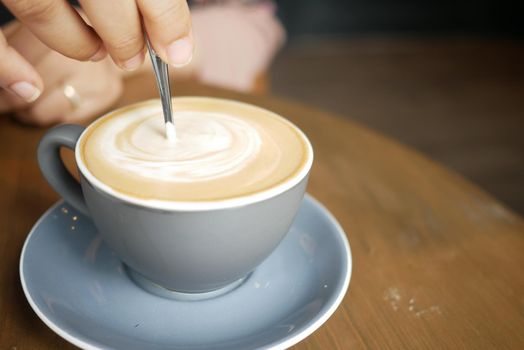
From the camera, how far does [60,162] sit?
52 centimetres

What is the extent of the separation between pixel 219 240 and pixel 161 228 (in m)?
0.05

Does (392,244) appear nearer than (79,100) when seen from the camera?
Yes

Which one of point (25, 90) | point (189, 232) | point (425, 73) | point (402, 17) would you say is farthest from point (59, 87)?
point (402, 17)

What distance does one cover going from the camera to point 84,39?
0.50 metres

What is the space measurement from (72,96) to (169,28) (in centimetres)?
37

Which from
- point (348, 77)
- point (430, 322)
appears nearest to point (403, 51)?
point (348, 77)

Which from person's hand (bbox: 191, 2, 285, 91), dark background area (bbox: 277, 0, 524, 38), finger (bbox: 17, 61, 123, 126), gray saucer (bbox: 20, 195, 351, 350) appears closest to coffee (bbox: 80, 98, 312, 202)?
gray saucer (bbox: 20, 195, 351, 350)

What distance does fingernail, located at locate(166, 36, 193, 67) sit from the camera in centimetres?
48

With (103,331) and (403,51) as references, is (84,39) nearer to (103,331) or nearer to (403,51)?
(103,331)

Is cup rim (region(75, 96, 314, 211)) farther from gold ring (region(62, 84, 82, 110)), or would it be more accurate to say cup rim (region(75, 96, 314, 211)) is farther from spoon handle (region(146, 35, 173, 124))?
gold ring (region(62, 84, 82, 110))

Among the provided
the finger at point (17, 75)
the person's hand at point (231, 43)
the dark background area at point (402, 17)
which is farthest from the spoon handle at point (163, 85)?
the dark background area at point (402, 17)

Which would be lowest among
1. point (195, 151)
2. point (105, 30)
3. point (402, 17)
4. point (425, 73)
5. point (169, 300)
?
point (425, 73)

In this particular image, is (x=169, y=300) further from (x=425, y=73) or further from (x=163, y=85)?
(x=425, y=73)

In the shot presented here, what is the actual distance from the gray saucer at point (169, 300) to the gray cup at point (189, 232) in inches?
0.9
